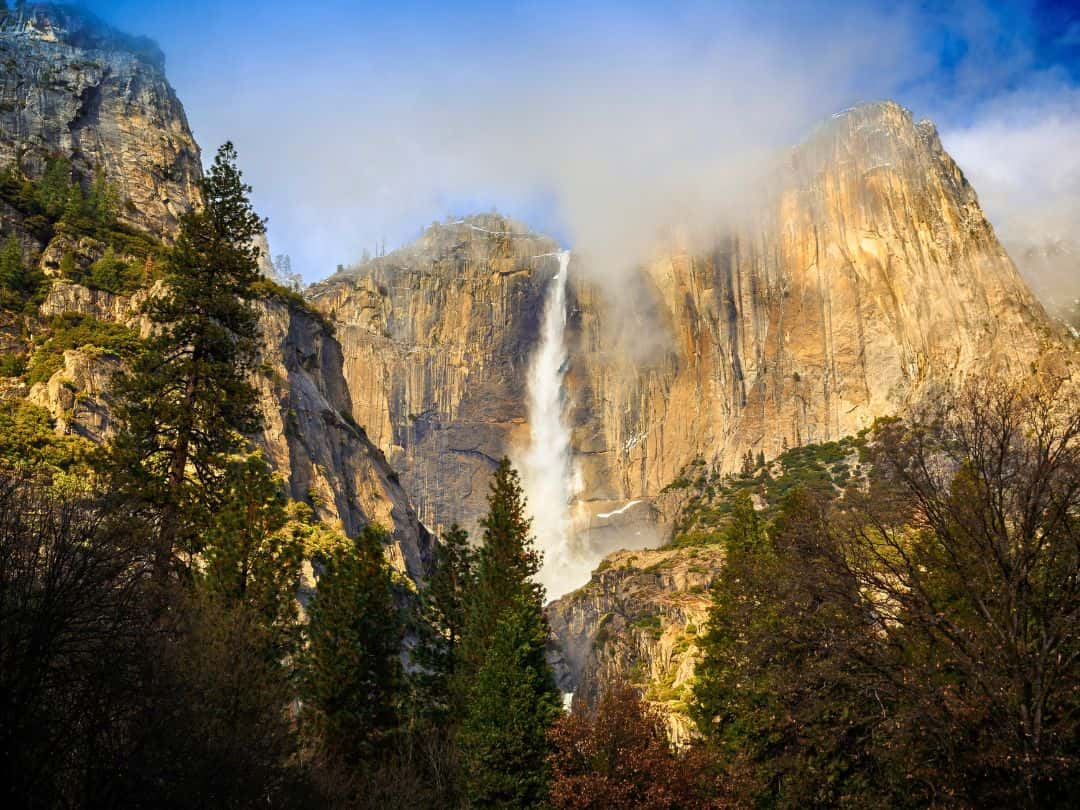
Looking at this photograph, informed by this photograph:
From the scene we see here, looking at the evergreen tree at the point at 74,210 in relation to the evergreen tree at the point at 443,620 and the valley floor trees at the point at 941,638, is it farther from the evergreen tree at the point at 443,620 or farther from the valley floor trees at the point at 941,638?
the valley floor trees at the point at 941,638

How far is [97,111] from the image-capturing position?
7862 centimetres

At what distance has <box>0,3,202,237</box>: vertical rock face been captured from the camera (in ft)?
230

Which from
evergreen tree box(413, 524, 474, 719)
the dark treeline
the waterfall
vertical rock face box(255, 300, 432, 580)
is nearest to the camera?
the dark treeline

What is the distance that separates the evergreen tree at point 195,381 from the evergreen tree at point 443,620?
13275 millimetres

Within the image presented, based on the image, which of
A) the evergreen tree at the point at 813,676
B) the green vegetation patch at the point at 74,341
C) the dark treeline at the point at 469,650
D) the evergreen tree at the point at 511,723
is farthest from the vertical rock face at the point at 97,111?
the evergreen tree at the point at 813,676

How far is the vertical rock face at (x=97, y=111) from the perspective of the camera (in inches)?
2766

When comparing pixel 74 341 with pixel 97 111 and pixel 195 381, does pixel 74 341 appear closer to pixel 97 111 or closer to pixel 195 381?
pixel 195 381

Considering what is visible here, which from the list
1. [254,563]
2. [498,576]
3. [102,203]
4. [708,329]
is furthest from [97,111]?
[708,329]

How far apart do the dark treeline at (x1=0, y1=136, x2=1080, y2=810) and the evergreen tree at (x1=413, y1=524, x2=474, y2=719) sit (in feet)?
4.60

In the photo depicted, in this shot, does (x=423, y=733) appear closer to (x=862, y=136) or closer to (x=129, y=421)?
(x=129, y=421)

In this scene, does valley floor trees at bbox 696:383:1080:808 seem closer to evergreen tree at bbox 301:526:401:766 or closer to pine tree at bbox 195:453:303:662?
evergreen tree at bbox 301:526:401:766

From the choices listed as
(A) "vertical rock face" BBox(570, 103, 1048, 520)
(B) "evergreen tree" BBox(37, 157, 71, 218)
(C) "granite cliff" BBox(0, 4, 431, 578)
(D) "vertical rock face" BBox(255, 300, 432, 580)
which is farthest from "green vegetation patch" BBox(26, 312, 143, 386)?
(A) "vertical rock face" BBox(570, 103, 1048, 520)

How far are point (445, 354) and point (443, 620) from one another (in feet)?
346

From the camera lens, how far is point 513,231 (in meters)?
153
